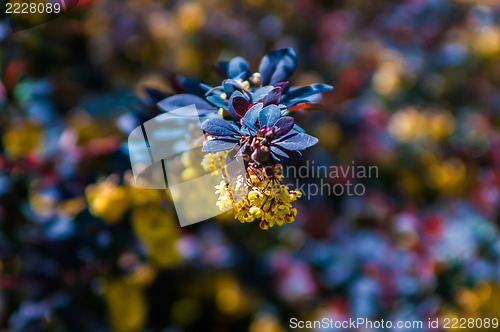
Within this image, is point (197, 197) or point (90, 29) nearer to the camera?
point (197, 197)

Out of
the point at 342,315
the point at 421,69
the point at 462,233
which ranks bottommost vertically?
the point at 342,315

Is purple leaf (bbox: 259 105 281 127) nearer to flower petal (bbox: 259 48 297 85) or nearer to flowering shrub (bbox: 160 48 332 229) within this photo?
flowering shrub (bbox: 160 48 332 229)

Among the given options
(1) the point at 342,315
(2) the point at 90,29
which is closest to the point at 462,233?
(1) the point at 342,315

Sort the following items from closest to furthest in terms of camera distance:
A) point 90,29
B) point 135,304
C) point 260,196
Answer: point 260,196 < point 135,304 < point 90,29

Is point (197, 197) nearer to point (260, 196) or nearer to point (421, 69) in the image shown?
point (260, 196)

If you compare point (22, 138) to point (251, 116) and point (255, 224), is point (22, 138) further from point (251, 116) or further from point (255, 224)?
point (251, 116)

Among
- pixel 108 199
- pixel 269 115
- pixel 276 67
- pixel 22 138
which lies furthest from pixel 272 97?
pixel 22 138

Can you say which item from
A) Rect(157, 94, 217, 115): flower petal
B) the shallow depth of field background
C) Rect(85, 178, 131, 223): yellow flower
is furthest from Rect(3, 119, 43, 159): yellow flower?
Rect(157, 94, 217, 115): flower petal
